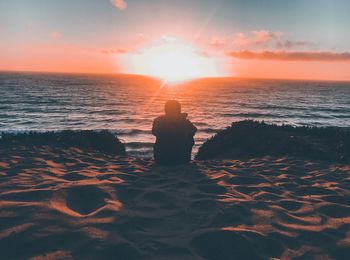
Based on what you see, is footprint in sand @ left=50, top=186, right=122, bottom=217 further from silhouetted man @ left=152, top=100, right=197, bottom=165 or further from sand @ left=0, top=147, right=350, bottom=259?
silhouetted man @ left=152, top=100, right=197, bottom=165

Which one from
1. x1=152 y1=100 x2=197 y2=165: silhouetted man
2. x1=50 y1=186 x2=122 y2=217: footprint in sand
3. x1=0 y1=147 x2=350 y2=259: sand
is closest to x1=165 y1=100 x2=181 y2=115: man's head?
x1=152 y1=100 x2=197 y2=165: silhouetted man

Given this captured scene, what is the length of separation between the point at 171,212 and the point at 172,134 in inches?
132

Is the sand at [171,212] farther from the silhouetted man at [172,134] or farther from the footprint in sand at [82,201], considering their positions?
the silhouetted man at [172,134]

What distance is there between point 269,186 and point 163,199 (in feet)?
7.46

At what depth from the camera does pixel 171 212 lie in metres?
4.36

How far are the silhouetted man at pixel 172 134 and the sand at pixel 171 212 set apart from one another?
21.3 inches

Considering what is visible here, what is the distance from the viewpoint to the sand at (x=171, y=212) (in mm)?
3283

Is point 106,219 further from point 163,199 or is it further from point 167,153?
point 167,153

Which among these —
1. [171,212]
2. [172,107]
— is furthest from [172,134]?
[171,212]

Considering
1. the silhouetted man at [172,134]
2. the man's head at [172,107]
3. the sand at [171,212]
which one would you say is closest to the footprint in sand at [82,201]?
Answer: the sand at [171,212]

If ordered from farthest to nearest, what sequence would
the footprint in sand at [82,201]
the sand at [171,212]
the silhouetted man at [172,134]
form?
the silhouetted man at [172,134] → the footprint in sand at [82,201] → the sand at [171,212]

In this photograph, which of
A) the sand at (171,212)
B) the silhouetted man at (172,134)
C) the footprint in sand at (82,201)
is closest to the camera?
the sand at (171,212)

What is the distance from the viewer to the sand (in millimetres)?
3283

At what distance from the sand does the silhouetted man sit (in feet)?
1.77
